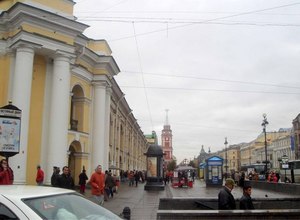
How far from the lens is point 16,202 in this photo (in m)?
4.52

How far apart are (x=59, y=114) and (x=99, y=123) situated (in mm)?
7586

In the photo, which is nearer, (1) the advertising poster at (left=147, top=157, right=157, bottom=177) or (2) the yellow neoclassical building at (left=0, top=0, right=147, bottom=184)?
(2) the yellow neoclassical building at (left=0, top=0, right=147, bottom=184)

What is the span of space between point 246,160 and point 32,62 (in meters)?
152

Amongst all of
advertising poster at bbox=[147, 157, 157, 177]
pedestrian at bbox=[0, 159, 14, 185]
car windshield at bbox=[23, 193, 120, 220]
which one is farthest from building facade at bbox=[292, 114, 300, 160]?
car windshield at bbox=[23, 193, 120, 220]

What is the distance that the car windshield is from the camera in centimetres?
459

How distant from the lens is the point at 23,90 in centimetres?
2489

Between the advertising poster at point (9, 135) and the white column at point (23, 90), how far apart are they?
13416 mm

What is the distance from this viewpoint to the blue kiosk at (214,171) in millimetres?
37431

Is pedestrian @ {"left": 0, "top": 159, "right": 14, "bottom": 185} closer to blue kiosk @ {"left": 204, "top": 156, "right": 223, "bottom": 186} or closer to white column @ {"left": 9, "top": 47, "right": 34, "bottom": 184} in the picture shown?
white column @ {"left": 9, "top": 47, "right": 34, "bottom": 184}

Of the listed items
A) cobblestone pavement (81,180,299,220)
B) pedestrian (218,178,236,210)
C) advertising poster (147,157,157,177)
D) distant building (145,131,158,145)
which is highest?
distant building (145,131,158,145)

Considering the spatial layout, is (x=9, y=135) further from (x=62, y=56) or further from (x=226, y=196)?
Answer: (x=62, y=56)

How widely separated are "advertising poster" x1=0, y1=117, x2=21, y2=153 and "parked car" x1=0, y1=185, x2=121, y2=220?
256 inches

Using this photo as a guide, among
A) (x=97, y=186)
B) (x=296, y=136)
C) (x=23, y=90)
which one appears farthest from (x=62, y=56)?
(x=296, y=136)

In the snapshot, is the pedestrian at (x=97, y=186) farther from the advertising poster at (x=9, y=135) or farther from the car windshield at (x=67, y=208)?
the car windshield at (x=67, y=208)
